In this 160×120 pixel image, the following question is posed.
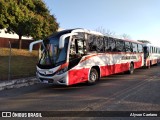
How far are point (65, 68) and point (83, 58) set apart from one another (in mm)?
1353

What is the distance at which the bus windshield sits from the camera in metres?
11.4

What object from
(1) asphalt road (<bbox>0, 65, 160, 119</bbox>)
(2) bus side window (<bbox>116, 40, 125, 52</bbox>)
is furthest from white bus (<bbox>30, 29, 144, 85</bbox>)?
(2) bus side window (<bbox>116, 40, 125, 52</bbox>)

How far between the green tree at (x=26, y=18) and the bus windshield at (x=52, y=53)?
15868 mm

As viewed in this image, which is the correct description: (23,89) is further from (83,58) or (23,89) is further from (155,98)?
(155,98)

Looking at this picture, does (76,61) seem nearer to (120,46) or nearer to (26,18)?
(120,46)

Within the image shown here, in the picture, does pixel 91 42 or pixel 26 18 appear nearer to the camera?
pixel 91 42

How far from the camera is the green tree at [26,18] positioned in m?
27.3

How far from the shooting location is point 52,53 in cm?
1173

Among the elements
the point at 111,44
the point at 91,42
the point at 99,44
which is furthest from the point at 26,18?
the point at 91,42

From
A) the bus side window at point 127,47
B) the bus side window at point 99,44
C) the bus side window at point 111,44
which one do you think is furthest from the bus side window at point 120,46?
the bus side window at point 99,44

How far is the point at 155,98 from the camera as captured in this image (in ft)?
31.1

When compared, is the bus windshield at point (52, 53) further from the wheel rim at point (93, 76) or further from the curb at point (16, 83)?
the wheel rim at point (93, 76)

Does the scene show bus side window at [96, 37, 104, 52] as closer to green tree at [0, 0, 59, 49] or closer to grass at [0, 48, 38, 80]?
grass at [0, 48, 38, 80]

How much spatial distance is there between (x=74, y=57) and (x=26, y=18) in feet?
64.7
